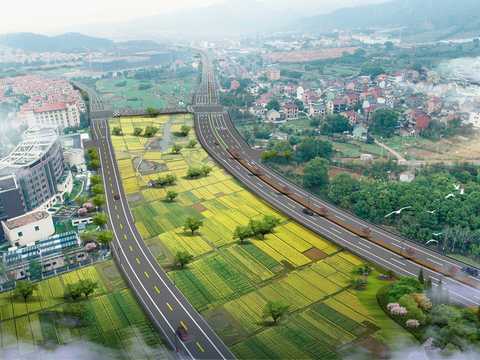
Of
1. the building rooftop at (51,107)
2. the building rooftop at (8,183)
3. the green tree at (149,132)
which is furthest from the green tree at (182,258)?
the building rooftop at (51,107)

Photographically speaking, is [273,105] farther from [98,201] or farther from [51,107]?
[98,201]

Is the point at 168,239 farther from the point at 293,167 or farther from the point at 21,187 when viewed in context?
the point at 293,167

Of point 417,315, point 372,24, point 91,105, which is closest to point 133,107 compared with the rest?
point 91,105

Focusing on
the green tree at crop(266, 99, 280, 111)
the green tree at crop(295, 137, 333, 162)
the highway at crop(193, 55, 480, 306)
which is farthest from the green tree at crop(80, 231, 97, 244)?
the green tree at crop(266, 99, 280, 111)

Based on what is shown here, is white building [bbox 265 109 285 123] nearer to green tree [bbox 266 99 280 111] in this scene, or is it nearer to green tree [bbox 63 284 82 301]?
green tree [bbox 266 99 280 111]

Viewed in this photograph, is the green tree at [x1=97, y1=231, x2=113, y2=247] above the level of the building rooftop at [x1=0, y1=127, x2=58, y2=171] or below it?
below

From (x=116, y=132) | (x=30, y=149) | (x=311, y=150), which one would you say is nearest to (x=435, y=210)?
(x=311, y=150)
